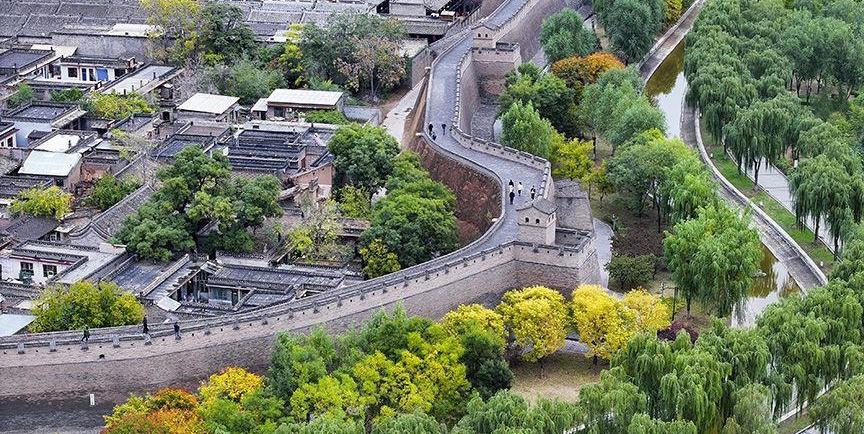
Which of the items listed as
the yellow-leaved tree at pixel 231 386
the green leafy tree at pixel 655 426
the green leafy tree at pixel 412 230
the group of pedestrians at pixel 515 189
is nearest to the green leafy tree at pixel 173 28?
the group of pedestrians at pixel 515 189

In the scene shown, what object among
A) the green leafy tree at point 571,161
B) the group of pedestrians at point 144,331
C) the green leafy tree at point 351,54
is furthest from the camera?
the green leafy tree at point 351,54

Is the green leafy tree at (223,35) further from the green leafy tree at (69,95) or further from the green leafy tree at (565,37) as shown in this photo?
the green leafy tree at (565,37)

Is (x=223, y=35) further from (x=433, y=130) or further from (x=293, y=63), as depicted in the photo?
(x=433, y=130)

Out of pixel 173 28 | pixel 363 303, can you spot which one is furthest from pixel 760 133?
pixel 173 28

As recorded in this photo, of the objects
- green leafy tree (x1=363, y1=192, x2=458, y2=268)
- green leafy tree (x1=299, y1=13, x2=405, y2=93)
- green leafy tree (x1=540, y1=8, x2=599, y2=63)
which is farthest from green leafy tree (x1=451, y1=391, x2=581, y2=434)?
green leafy tree (x1=540, y1=8, x2=599, y2=63)

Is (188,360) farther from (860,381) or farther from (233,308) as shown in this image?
(860,381)

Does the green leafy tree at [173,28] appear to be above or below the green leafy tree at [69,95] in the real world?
above

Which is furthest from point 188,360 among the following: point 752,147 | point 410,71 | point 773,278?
point 410,71
